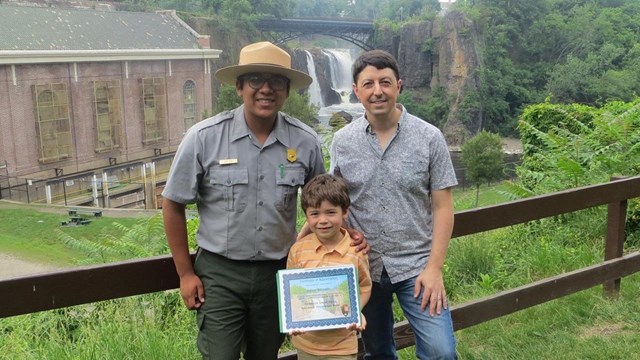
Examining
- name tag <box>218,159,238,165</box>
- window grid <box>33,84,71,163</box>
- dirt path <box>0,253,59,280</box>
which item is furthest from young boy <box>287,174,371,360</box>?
window grid <box>33,84,71,163</box>

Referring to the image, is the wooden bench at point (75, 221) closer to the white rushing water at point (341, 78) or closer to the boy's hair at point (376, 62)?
the boy's hair at point (376, 62)

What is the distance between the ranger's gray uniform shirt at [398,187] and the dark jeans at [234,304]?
357 millimetres

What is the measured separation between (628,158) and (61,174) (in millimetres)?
27667

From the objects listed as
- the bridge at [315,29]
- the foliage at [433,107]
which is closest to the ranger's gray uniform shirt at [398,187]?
the bridge at [315,29]

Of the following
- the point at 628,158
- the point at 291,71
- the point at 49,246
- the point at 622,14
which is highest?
the point at 622,14

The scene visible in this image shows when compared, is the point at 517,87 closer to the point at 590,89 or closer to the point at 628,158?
the point at 590,89

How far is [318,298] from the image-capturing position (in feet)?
6.52

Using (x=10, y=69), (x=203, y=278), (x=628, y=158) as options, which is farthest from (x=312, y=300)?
(x=10, y=69)

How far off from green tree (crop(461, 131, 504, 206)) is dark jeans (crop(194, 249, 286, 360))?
27.7m

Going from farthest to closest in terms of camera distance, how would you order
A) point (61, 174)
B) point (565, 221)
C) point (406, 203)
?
1. point (61, 174)
2. point (565, 221)
3. point (406, 203)

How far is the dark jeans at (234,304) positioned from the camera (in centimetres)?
202

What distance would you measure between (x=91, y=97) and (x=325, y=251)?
31908 millimetres

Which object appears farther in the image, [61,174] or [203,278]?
[61,174]

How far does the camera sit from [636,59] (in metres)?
51.3
